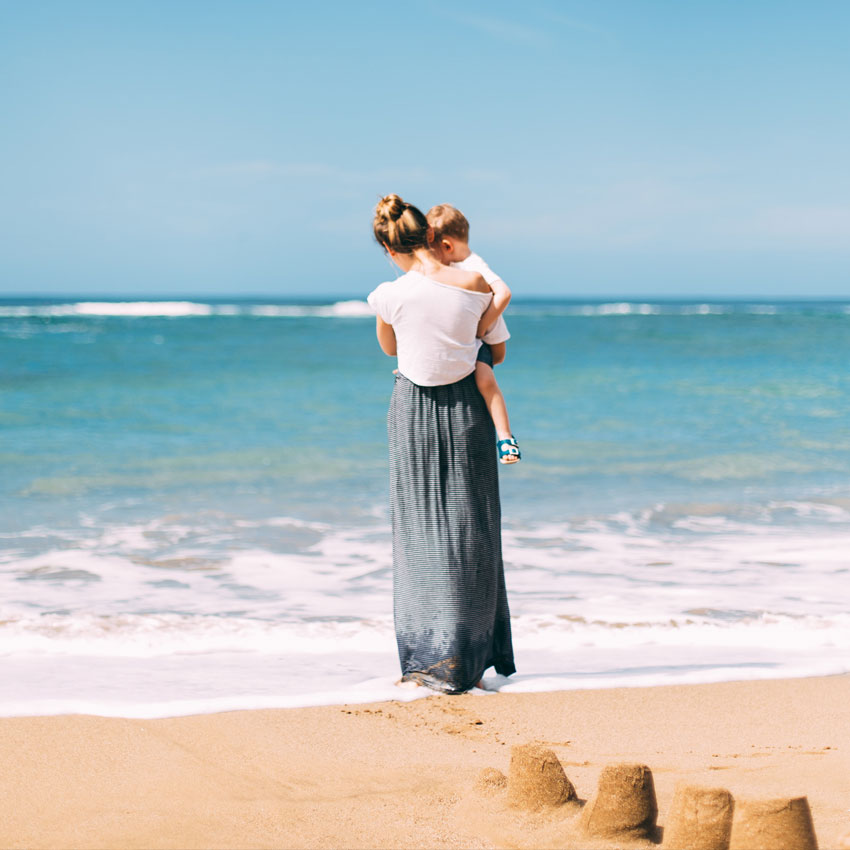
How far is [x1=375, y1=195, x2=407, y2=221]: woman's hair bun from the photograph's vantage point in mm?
3346

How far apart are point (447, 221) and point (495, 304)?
1.13 ft

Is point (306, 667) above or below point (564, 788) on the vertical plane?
below

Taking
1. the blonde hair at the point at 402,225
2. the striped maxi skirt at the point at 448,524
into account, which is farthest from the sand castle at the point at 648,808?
the blonde hair at the point at 402,225

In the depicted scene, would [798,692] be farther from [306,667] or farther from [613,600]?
[306,667]

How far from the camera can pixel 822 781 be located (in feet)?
8.51

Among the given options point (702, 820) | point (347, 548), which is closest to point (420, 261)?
point (702, 820)

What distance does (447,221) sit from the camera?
337 cm

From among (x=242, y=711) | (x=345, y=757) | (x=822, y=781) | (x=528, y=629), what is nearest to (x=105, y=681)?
(x=242, y=711)

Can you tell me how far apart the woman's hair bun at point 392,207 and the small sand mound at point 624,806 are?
2.00m

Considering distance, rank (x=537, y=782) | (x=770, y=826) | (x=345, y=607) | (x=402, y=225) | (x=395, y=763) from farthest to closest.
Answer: (x=345, y=607) → (x=402, y=225) → (x=395, y=763) → (x=537, y=782) → (x=770, y=826)

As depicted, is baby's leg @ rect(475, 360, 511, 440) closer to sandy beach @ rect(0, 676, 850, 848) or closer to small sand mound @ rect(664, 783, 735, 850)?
sandy beach @ rect(0, 676, 850, 848)

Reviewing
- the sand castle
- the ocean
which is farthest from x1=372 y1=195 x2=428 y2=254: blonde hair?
the sand castle

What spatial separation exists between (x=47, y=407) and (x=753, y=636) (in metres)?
11.5

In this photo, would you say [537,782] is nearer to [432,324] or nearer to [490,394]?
[490,394]
